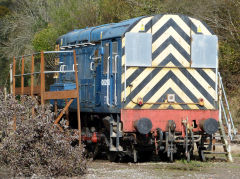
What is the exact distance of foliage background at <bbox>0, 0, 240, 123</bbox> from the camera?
2081 centimetres

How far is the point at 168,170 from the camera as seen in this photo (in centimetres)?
1062

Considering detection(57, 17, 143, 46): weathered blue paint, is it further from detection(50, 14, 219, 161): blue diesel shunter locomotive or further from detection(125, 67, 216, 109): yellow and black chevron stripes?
detection(125, 67, 216, 109): yellow and black chevron stripes

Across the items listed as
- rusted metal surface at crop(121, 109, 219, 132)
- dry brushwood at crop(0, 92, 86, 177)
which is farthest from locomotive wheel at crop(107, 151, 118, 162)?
dry brushwood at crop(0, 92, 86, 177)

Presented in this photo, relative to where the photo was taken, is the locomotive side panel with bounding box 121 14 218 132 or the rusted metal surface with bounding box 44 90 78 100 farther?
the locomotive side panel with bounding box 121 14 218 132

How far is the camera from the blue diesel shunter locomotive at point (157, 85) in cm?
1152

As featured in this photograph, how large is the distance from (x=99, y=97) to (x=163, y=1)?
1263 cm

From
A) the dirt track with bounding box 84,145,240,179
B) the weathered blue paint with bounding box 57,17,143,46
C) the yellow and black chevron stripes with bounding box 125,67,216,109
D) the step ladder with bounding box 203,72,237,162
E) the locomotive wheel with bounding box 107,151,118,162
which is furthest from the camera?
the locomotive wheel with bounding box 107,151,118,162

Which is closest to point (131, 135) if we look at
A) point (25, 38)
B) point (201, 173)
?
point (201, 173)

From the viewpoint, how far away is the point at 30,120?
32.1ft

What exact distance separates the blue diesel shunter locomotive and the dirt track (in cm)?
34

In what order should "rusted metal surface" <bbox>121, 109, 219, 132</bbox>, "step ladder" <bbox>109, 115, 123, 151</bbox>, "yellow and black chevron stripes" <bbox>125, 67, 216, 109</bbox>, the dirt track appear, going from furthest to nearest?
"yellow and black chevron stripes" <bbox>125, 67, 216, 109</bbox>
"step ladder" <bbox>109, 115, 123, 151</bbox>
"rusted metal surface" <bbox>121, 109, 219, 132</bbox>
the dirt track

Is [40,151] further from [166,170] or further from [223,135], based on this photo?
[223,135]

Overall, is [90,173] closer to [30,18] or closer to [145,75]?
[145,75]

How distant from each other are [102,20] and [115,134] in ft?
54.1
